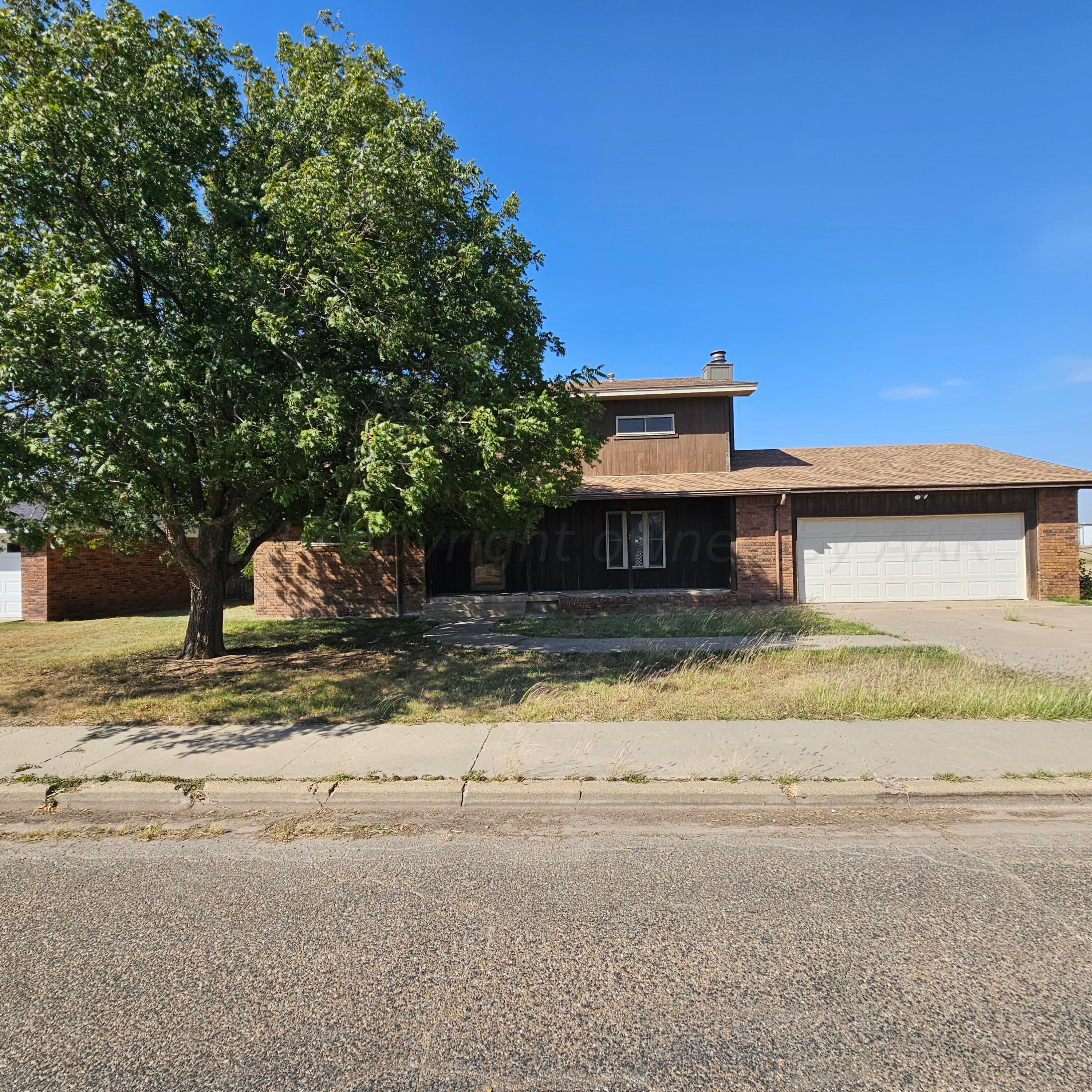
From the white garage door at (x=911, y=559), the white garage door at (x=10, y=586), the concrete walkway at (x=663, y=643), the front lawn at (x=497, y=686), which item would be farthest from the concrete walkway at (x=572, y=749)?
the white garage door at (x=10, y=586)

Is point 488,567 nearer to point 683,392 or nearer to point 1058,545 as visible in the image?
point 683,392

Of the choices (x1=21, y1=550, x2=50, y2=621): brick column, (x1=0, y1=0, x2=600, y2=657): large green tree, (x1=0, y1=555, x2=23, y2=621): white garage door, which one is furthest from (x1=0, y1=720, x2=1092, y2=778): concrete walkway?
(x1=0, y1=555, x2=23, y2=621): white garage door

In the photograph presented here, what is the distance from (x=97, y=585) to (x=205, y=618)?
995 centimetres

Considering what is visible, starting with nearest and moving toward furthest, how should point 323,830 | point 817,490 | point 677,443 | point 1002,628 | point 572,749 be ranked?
point 323,830
point 572,749
point 1002,628
point 817,490
point 677,443

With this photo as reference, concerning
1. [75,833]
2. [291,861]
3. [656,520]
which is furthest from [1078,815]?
[656,520]

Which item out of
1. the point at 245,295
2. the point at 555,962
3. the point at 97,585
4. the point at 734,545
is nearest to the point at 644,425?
the point at 734,545

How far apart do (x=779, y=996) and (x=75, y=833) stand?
174 inches

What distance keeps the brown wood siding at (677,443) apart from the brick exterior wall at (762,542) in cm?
199

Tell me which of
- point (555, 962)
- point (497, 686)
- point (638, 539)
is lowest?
point (555, 962)

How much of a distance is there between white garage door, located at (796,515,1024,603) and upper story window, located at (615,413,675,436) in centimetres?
436

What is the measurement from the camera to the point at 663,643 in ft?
35.4

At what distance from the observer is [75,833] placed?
434cm

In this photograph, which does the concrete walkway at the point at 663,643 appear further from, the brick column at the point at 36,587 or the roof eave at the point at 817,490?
the brick column at the point at 36,587

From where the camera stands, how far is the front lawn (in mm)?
6496
